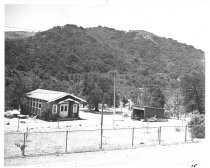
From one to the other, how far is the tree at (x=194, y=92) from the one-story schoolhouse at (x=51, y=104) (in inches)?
209

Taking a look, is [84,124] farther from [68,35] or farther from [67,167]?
[67,167]

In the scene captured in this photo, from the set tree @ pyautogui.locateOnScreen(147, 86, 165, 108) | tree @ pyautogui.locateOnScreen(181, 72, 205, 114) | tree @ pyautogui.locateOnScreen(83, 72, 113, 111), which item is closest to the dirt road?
tree @ pyautogui.locateOnScreen(181, 72, 205, 114)

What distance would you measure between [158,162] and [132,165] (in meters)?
0.53

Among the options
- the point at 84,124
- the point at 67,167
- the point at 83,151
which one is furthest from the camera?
the point at 84,124

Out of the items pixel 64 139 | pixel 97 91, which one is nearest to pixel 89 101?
pixel 97 91

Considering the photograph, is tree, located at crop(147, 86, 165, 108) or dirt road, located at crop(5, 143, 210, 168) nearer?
dirt road, located at crop(5, 143, 210, 168)

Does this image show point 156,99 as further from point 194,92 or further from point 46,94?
point 46,94

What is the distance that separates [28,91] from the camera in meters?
9.03

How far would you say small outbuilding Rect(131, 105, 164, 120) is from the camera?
42.5ft

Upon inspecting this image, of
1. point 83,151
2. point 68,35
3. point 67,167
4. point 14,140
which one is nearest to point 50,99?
point 68,35

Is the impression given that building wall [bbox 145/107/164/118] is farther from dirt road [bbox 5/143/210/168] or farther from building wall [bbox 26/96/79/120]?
dirt road [bbox 5/143/210/168]

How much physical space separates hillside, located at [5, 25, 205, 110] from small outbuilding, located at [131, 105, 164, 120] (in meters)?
2.13

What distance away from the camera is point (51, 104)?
33.8 ft
